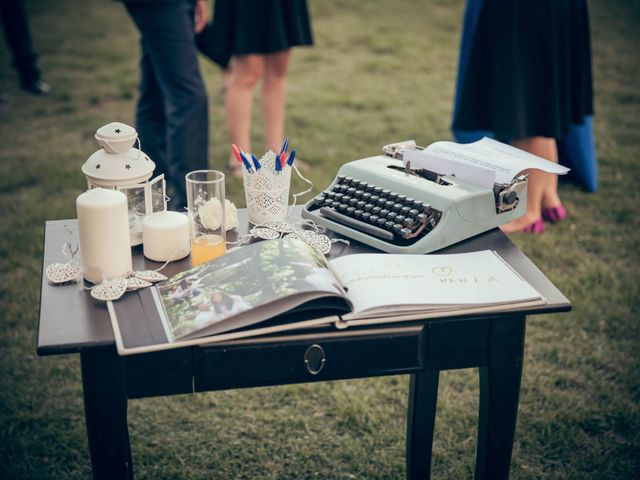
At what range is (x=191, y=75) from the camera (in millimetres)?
3195

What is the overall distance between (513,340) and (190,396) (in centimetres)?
126

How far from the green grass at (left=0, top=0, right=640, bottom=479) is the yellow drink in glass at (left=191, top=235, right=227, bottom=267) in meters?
0.78

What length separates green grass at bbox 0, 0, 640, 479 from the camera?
2.22m

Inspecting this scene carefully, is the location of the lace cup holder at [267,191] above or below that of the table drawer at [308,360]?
above

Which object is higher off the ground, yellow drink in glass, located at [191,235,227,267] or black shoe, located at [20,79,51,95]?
yellow drink in glass, located at [191,235,227,267]

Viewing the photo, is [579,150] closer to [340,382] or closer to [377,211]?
[340,382]

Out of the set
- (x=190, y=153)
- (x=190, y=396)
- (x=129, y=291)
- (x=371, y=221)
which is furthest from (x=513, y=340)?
(x=190, y=153)

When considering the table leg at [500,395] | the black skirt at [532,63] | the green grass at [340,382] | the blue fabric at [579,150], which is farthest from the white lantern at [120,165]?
the blue fabric at [579,150]

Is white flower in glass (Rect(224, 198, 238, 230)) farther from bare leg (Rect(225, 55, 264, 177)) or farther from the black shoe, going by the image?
the black shoe

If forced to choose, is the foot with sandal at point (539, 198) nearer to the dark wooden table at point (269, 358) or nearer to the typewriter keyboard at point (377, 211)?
the typewriter keyboard at point (377, 211)

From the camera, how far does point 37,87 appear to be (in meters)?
5.15

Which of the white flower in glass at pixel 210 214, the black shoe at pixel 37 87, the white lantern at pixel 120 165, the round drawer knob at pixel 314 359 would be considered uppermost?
the white lantern at pixel 120 165

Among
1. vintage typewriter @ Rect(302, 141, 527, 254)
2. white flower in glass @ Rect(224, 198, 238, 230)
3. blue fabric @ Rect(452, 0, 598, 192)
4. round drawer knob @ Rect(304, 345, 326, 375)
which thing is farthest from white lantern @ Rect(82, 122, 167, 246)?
blue fabric @ Rect(452, 0, 598, 192)

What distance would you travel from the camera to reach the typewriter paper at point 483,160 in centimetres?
176
